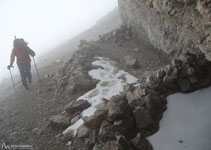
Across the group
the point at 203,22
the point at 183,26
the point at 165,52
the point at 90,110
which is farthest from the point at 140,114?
the point at 165,52

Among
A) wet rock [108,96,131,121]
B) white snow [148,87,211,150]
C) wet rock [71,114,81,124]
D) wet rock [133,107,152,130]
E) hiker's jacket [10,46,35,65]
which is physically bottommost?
white snow [148,87,211,150]

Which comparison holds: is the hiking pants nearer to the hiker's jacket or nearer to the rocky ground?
the hiker's jacket

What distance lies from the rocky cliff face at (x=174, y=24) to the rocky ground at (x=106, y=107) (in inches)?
33.5

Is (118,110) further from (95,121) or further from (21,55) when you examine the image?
(21,55)

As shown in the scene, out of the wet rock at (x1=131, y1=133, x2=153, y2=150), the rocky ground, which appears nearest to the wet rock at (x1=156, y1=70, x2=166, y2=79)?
the rocky ground

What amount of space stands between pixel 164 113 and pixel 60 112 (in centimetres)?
483

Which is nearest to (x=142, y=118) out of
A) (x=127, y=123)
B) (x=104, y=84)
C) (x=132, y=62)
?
(x=127, y=123)

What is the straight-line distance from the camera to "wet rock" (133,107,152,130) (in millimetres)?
6430

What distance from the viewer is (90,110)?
26.2 ft

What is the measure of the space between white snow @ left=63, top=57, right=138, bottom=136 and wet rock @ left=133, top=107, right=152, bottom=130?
2.03 meters

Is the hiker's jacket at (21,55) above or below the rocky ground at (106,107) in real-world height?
above

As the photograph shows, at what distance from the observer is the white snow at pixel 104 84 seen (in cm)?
791

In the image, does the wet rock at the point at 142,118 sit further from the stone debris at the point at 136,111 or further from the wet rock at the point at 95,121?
the wet rock at the point at 95,121

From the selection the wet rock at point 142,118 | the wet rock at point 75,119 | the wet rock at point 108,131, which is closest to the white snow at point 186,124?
the wet rock at point 142,118
